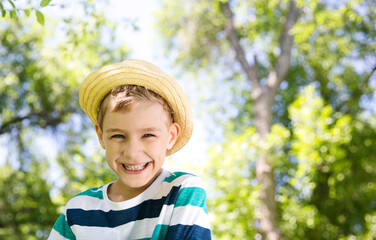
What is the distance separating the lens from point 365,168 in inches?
288

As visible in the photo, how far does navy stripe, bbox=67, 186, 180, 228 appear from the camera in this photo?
1.34 metres

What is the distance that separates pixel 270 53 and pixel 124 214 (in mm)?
9009

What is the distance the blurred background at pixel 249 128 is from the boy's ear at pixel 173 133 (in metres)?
4.29

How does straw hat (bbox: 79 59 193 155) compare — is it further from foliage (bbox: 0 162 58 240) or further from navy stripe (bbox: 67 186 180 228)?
foliage (bbox: 0 162 58 240)

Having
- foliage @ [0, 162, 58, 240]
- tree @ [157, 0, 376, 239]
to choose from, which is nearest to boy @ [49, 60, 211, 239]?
tree @ [157, 0, 376, 239]

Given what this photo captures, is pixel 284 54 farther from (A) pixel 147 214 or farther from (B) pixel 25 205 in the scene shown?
(A) pixel 147 214

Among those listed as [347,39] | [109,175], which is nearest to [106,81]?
[109,175]

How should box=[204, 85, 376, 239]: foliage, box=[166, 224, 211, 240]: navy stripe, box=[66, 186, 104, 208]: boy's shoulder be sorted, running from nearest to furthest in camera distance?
box=[166, 224, 211, 240]: navy stripe
box=[66, 186, 104, 208]: boy's shoulder
box=[204, 85, 376, 239]: foliage

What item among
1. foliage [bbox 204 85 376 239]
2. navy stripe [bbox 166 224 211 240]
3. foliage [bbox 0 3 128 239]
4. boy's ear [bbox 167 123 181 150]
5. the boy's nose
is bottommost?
navy stripe [bbox 166 224 211 240]

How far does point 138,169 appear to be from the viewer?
134 cm

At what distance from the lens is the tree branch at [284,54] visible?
8852mm

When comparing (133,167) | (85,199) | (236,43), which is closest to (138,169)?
(133,167)

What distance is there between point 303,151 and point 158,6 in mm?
5851

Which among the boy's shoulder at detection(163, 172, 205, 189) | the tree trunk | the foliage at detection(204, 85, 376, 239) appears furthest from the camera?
the tree trunk
